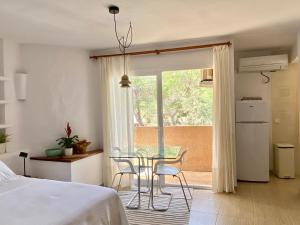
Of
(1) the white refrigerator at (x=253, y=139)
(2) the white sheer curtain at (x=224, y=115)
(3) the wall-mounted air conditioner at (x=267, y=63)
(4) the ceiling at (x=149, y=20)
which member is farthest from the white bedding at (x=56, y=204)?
(3) the wall-mounted air conditioner at (x=267, y=63)

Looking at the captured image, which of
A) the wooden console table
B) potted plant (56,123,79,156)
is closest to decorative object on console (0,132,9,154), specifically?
the wooden console table

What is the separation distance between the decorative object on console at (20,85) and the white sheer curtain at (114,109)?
47.2 inches

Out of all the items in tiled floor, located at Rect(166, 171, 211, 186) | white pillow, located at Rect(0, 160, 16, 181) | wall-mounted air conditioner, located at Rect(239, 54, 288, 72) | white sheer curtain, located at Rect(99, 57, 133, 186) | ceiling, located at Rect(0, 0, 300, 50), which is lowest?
tiled floor, located at Rect(166, 171, 211, 186)

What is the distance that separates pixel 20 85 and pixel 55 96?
542 mm

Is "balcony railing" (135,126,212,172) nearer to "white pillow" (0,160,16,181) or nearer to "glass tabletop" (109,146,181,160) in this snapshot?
"glass tabletop" (109,146,181,160)

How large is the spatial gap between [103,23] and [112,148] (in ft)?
6.77

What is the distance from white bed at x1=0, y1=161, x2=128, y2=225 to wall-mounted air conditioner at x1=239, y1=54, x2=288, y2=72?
3.43 metres

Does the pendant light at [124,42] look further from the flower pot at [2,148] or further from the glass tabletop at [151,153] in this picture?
the flower pot at [2,148]

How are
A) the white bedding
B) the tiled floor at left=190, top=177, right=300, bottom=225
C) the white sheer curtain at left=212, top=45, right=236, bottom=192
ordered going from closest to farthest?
1. the white bedding
2. the tiled floor at left=190, top=177, right=300, bottom=225
3. the white sheer curtain at left=212, top=45, right=236, bottom=192

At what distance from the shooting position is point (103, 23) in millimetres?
2996

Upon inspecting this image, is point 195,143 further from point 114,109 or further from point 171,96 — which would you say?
point 114,109

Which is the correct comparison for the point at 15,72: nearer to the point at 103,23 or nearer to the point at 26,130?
the point at 26,130

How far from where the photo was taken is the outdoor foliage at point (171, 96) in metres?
4.29

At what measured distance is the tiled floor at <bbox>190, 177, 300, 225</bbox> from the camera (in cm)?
294
